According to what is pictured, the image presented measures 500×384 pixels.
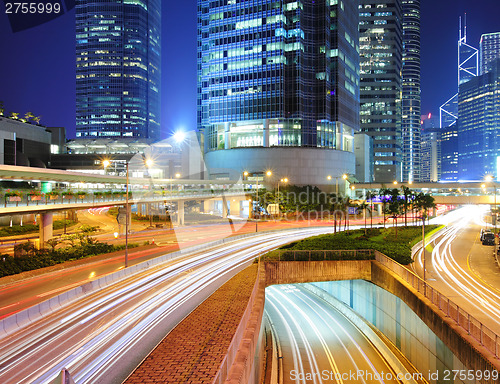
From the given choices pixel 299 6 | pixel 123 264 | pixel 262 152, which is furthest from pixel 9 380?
pixel 299 6

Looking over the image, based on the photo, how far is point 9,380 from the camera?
39.7ft

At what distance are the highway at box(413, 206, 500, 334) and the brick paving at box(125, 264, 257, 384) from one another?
44.0ft

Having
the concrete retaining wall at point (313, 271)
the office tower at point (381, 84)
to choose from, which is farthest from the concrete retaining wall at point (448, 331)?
the office tower at point (381, 84)

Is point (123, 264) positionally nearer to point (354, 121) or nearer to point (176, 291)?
point (176, 291)

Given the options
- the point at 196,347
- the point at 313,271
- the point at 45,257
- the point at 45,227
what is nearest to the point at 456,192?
the point at 313,271

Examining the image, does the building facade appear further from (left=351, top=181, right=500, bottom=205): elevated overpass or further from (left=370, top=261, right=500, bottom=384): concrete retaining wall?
(left=351, top=181, right=500, bottom=205): elevated overpass

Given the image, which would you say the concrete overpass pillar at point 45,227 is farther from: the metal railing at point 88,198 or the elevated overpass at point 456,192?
the elevated overpass at point 456,192

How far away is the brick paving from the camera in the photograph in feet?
39.5

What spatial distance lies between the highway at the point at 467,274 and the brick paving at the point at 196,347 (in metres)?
13.4

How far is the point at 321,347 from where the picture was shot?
26.1m

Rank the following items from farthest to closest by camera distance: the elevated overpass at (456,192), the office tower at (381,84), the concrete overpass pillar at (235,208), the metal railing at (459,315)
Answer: the office tower at (381,84), the concrete overpass pillar at (235,208), the elevated overpass at (456,192), the metal railing at (459,315)

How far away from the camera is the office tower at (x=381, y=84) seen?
152875mm

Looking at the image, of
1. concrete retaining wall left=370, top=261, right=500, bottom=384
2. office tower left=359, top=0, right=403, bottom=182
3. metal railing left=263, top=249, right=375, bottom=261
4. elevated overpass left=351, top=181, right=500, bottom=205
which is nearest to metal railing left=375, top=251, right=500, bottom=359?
concrete retaining wall left=370, top=261, right=500, bottom=384

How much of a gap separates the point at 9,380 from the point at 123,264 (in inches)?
728
